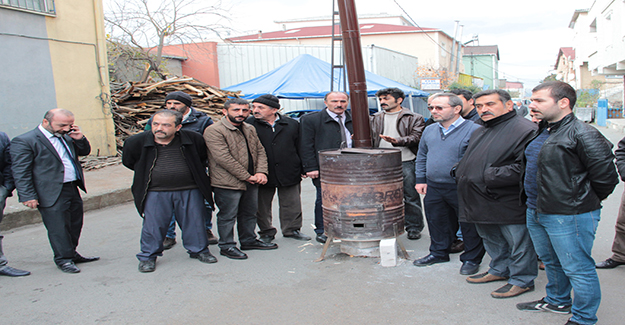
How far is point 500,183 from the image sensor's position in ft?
12.0

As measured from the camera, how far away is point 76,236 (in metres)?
5.04

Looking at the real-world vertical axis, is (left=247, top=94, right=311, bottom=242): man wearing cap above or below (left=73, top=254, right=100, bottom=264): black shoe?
above

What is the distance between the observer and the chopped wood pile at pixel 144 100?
42.0ft

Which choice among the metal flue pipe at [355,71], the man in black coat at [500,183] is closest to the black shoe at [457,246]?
the man in black coat at [500,183]

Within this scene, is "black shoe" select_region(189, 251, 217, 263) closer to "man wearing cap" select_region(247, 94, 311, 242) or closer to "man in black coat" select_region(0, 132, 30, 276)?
→ "man wearing cap" select_region(247, 94, 311, 242)

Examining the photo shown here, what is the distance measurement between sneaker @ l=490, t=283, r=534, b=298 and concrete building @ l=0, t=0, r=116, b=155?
10.1 m

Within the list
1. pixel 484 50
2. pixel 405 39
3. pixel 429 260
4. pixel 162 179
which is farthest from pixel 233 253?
pixel 484 50

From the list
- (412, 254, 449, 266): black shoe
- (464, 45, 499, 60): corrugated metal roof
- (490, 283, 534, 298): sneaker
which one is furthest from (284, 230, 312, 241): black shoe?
(464, 45, 499, 60): corrugated metal roof

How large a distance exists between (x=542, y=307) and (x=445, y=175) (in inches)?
55.3

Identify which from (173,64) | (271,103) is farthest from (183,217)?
(173,64)

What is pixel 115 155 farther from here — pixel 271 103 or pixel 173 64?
pixel 173 64

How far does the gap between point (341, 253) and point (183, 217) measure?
5.74 ft

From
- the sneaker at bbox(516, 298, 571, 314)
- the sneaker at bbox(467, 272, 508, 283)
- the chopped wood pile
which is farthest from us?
the chopped wood pile

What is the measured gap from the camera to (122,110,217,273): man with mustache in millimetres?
4809
